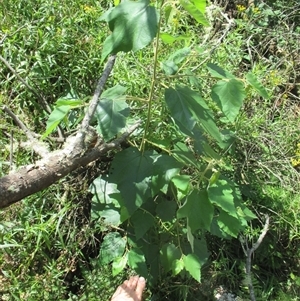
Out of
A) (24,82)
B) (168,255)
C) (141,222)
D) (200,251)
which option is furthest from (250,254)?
(24,82)

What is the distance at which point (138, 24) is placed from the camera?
136 cm

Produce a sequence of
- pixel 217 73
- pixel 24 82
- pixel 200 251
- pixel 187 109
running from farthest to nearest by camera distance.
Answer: pixel 24 82
pixel 200 251
pixel 217 73
pixel 187 109

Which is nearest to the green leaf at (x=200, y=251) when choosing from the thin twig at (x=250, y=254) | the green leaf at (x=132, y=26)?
the thin twig at (x=250, y=254)

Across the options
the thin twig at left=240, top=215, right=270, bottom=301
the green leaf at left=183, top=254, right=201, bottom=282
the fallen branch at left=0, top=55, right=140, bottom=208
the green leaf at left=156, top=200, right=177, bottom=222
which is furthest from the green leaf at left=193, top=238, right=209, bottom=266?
the fallen branch at left=0, top=55, right=140, bottom=208

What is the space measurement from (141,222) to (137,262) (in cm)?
18

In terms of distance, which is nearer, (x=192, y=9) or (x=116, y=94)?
(x=192, y=9)

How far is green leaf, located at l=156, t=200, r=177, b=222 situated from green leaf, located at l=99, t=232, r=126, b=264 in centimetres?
23

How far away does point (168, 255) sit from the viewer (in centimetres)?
185

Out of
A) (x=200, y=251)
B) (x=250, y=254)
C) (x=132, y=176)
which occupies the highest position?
(x=132, y=176)

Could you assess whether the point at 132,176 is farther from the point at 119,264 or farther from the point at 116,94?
the point at 119,264

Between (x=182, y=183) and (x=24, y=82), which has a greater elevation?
(x=24, y=82)

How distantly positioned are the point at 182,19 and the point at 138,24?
145cm

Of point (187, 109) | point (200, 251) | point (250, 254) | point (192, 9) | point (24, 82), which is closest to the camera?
point (192, 9)

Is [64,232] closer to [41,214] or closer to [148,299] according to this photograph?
[41,214]
